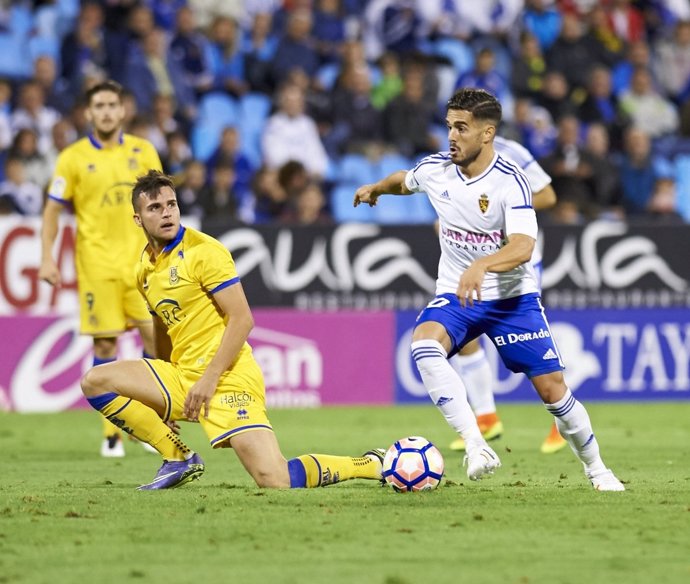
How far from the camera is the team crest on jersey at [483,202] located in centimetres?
730

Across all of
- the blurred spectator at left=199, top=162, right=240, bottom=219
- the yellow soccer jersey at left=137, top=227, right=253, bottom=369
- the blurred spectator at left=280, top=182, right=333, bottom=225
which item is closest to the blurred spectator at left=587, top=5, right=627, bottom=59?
the blurred spectator at left=280, top=182, right=333, bottom=225

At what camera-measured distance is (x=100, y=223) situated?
9.98 m

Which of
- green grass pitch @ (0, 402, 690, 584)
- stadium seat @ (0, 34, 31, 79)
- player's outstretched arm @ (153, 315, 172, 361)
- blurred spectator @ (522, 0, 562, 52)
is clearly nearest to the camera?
green grass pitch @ (0, 402, 690, 584)

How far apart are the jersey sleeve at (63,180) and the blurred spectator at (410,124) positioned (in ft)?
23.8

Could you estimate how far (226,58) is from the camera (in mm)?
17188

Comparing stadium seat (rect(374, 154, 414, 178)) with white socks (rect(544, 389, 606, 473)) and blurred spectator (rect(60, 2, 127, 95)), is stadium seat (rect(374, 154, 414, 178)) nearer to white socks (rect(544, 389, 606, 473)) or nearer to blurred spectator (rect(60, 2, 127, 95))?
blurred spectator (rect(60, 2, 127, 95))

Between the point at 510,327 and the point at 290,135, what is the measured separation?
29.9ft

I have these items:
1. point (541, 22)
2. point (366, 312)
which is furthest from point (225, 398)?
point (541, 22)

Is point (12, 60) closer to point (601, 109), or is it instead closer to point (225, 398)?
point (601, 109)

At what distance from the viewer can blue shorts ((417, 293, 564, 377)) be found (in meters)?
7.25

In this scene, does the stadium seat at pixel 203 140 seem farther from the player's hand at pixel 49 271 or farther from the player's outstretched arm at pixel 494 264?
the player's outstretched arm at pixel 494 264

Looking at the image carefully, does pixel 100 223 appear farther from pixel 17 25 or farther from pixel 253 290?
pixel 17 25

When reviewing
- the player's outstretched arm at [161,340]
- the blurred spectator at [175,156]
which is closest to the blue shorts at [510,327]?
the player's outstretched arm at [161,340]

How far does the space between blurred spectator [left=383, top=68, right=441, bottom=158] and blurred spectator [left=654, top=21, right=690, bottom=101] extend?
4.11 meters
